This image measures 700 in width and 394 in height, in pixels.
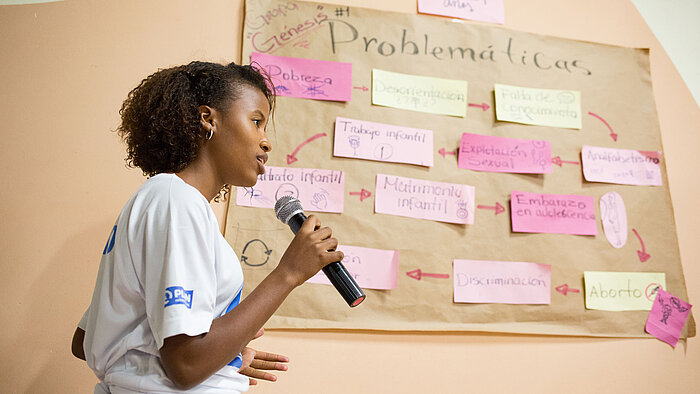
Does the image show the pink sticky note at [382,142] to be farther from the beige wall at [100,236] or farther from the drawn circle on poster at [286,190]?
the beige wall at [100,236]

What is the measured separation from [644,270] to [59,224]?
1.46m

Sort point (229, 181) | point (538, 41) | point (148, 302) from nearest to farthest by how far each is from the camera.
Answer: point (148, 302)
point (229, 181)
point (538, 41)

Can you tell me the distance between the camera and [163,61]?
1.26 meters

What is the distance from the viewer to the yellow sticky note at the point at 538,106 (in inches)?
55.6

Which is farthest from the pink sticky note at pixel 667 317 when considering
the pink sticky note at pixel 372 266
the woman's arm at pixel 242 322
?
the woman's arm at pixel 242 322

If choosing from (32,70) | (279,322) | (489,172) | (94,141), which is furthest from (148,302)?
(489,172)

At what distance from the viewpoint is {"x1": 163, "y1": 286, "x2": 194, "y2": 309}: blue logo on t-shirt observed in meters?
0.59

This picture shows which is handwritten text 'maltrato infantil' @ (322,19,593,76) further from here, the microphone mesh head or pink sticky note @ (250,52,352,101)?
the microphone mesh head

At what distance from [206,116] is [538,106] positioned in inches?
38.7

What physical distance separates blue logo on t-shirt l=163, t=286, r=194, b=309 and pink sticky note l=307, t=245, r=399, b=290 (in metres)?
0.68

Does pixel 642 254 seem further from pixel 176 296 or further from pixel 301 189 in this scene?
pixel 176 296

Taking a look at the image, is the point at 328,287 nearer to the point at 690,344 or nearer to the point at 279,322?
the point at 279,322

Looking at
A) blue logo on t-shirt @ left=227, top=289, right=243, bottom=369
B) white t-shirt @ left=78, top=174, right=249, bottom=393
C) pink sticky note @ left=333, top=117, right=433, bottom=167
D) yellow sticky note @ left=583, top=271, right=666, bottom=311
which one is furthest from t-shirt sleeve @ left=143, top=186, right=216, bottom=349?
yellow sticky note @ left=583, top=271, right=666, bottom=311

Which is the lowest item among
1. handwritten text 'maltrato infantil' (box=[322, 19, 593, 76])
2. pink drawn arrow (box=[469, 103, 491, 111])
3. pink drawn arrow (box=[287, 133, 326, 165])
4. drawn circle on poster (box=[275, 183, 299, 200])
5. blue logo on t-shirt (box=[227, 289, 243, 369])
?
blue logo on t-shirt (box=[227, 289, 243, 369])
